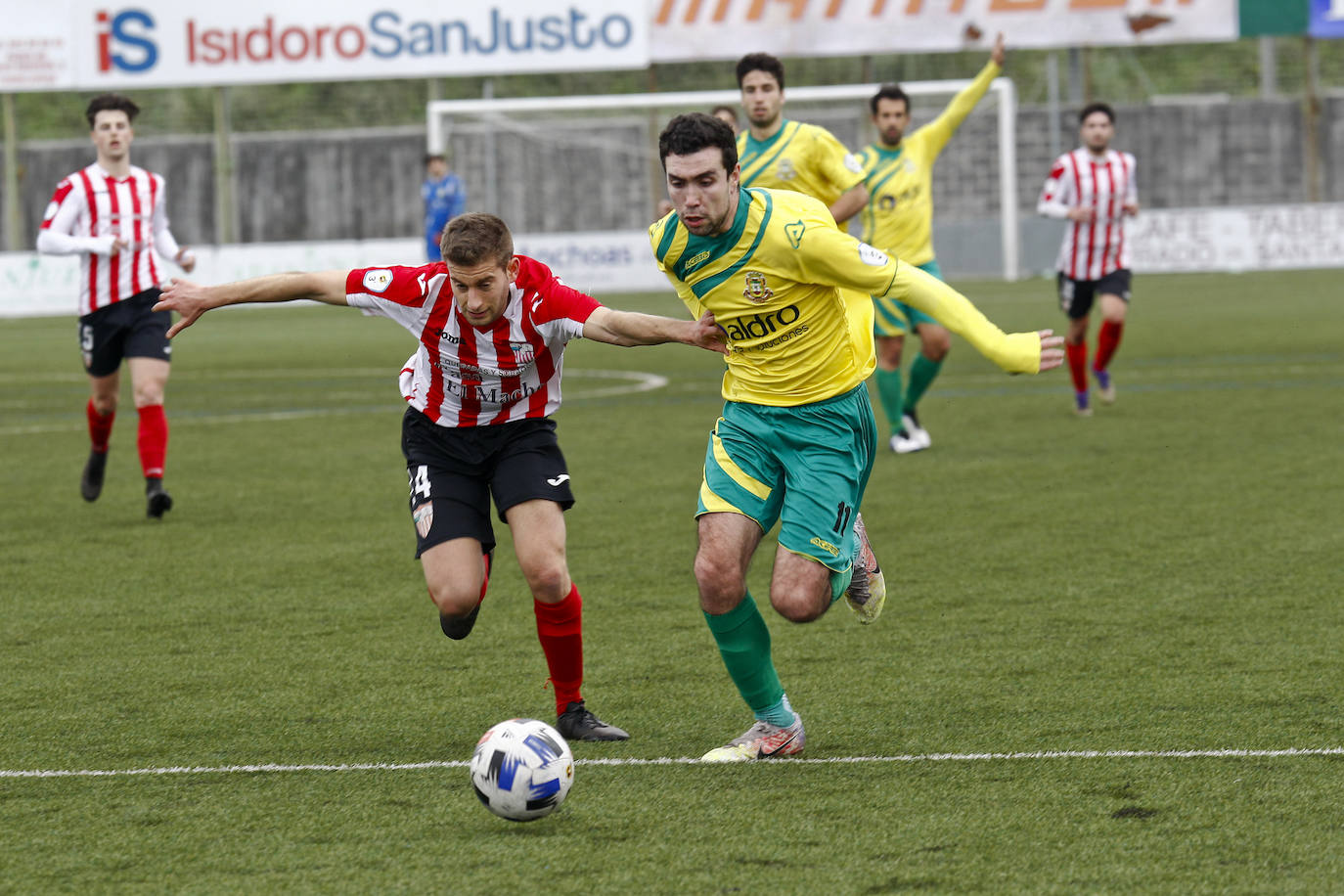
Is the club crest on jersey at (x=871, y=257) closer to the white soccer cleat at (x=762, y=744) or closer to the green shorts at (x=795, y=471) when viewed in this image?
the green shorts at (x=795, y=471)

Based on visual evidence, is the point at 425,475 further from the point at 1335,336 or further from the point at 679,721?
the point at 1335,336

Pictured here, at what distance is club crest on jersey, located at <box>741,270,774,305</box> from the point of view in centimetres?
525

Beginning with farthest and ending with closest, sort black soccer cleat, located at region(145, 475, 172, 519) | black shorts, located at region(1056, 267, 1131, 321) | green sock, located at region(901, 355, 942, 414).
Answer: black shorts, located at region(1056, 267, 1131, 321) → green sock, located at region(901, 355, 942, 414) → black soccer cleat, located at region(145, 475, 172, 519)

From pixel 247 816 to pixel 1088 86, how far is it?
33496 millimetres

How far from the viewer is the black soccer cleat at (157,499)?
9.62 meters

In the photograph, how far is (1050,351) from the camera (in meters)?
4.86

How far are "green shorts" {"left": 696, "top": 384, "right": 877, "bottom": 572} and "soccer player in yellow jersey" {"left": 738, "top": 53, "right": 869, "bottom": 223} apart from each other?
4504mm

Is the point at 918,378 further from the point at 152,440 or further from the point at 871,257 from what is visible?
the point at 871,257

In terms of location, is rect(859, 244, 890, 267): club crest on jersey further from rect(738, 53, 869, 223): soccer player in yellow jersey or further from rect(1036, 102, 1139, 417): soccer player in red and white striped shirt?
rect(1036, 102, 1139, 417): soccer player in red and white striped shirt

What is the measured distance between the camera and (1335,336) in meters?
18.9

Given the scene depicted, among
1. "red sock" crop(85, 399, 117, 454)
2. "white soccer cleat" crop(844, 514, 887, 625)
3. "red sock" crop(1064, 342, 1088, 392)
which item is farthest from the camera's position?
"red sock" crop(1064, 342, 1088, 392)

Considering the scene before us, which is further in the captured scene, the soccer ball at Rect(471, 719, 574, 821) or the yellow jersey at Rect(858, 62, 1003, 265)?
the yellow jersey at Rect(858, 62, 1003, 265)

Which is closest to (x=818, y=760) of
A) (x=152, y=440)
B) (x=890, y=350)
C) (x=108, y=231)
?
(x=152, y=440)

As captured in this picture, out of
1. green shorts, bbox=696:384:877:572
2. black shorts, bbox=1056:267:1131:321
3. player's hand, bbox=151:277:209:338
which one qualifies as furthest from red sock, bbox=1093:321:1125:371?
player's hand, bbox=151:277:209:338
